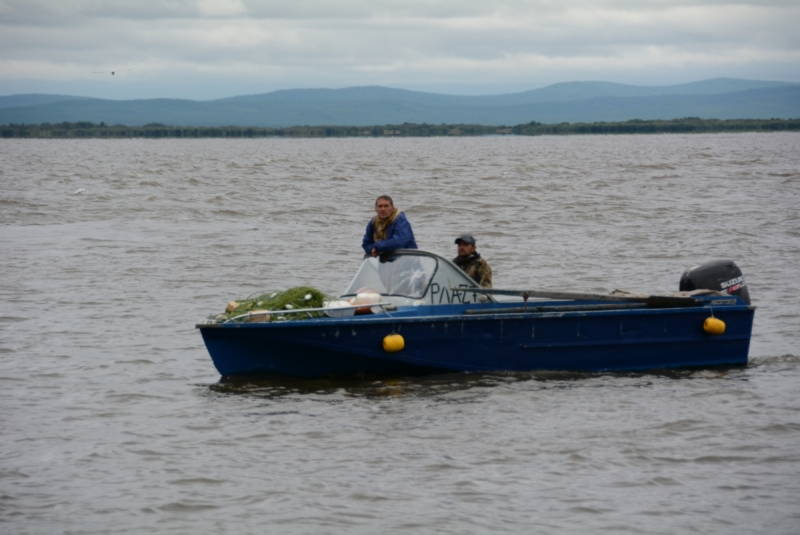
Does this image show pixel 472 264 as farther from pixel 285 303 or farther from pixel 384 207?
pixel 285 303

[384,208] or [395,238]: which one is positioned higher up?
[384,208]

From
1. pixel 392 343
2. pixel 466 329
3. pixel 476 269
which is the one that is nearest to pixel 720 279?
pixel 476 269

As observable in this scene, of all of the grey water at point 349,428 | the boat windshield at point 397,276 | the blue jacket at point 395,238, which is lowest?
the grey water at point 349,428

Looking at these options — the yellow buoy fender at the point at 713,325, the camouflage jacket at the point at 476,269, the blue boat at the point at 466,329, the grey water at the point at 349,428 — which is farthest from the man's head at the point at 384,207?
the yellow buoy fender at the point at 713,325

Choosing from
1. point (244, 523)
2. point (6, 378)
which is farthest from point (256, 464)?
point (6, 378)

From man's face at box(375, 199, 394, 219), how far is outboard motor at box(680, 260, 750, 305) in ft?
13.2

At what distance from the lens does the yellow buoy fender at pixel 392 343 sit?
1308 centimetres

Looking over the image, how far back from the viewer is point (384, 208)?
14094 millimetres

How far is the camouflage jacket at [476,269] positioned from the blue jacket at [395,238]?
2.52 ft

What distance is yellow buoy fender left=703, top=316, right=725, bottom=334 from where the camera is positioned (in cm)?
1442

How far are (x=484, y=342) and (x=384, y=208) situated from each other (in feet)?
6.39

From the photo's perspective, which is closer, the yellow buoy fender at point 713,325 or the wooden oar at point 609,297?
the wooden oar at point 609,297

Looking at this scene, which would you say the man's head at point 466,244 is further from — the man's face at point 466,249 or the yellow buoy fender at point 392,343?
the yellow buoy fender at point 392,343

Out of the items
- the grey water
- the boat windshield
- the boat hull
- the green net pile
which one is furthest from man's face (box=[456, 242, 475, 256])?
the green net pile
